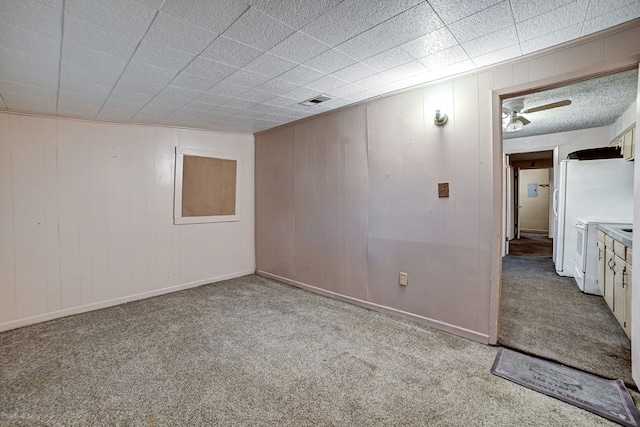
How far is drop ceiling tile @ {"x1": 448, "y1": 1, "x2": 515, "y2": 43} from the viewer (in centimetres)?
160

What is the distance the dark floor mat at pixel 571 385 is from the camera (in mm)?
1662

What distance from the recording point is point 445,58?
2178mm

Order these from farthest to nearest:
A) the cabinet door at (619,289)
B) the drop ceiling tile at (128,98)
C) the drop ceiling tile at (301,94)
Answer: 1. the drop ceiling tile at (301,94)
2. the drop ceiling tile at (128,98)
3. the cabinet door at (619,289)

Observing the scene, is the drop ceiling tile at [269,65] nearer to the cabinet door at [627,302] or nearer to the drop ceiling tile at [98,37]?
the drop ceiling tile at [98,37]

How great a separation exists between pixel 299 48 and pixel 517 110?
2.91 metres

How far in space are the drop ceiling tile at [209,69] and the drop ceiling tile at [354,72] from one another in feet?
2.73

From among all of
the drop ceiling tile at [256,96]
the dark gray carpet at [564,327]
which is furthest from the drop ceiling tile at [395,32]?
the dark gray carpet at [564,327]

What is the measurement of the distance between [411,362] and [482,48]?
7.45ft

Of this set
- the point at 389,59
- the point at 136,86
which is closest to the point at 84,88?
the point at 136,86

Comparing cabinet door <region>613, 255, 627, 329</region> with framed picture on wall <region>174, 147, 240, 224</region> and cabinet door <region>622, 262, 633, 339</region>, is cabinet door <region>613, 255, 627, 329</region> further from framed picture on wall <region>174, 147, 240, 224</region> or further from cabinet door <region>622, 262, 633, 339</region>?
framed picture on wall <region>174, 147, 240, 224</region>

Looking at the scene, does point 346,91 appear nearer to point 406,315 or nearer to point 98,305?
point 406,315

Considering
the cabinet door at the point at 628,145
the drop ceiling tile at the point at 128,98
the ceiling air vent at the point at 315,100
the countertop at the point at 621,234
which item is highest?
the ceiling air vent at the point at 315,100

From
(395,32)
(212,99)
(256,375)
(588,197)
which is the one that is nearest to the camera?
(395,32)

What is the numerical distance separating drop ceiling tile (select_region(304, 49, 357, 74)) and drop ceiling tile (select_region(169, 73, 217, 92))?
2.91 feet
